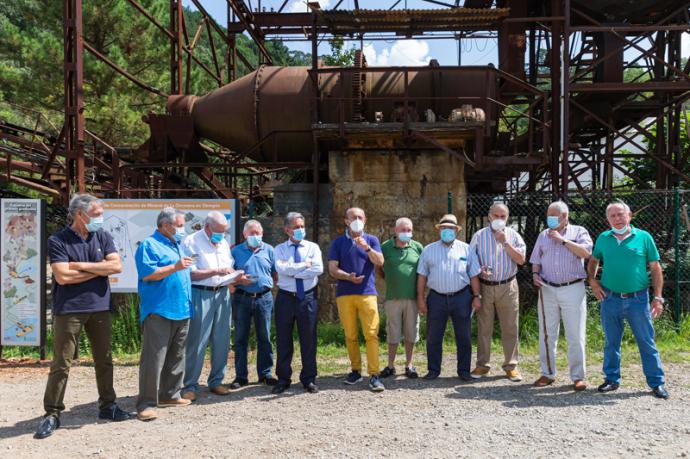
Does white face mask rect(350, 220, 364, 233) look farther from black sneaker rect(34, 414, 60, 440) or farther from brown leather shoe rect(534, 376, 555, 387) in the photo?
black sneaker rect(34, 414, 60, 440)

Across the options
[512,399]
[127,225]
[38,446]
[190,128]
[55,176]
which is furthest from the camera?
[55,176]

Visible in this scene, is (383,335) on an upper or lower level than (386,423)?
upper

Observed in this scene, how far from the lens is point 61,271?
16.5ft

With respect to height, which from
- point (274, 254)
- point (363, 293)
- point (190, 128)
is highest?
point (190, 128)

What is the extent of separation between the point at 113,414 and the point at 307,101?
21.6 ft

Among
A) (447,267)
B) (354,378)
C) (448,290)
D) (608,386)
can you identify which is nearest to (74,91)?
(354,378)

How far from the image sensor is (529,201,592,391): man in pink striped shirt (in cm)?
614

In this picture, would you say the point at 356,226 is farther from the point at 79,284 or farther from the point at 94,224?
the point at 79,284

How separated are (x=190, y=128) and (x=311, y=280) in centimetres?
600

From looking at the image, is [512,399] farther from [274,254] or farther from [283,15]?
[283,15]

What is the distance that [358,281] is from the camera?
6250 mm

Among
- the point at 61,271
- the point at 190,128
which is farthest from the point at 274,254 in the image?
the point at 190,128

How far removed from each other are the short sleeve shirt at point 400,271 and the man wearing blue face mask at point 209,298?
168 centimetres

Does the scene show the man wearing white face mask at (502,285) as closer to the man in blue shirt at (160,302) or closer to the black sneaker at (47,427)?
the man in blue shirt at (160,302)
